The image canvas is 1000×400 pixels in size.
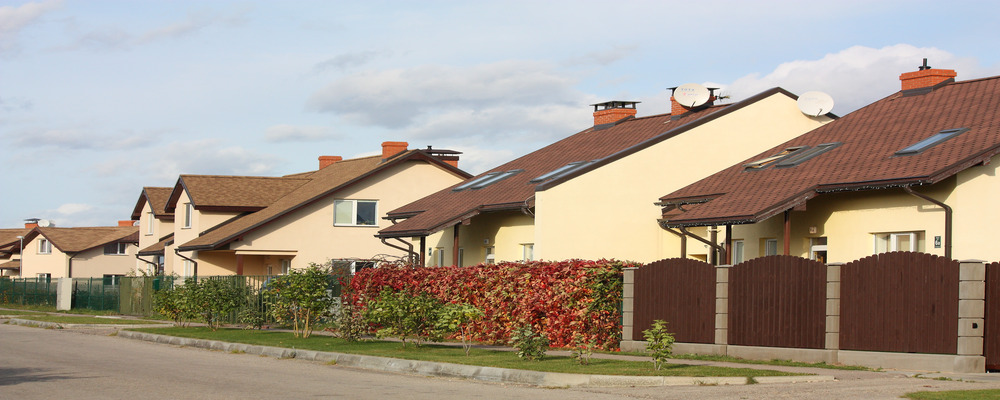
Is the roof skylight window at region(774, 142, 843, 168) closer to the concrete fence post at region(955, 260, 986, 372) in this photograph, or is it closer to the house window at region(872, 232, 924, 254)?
the house window at region(872, 232, 924, 254)

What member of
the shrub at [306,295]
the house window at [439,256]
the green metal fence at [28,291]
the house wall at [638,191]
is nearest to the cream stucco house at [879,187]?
the house wall at [638,191]

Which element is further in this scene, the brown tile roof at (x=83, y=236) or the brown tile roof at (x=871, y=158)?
the brown tile roof at (x=83, y=236)

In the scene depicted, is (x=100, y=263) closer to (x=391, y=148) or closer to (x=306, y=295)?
(x=391, y=148)

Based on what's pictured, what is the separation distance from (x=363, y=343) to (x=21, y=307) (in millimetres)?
35312

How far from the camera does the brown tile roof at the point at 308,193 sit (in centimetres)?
3825

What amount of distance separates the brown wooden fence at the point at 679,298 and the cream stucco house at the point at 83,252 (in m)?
50.3

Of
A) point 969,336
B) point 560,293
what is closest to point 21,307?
point 560,293

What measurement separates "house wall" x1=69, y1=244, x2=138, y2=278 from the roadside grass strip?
144ft

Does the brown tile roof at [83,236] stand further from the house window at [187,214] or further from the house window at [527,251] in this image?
the house window at [527,251]

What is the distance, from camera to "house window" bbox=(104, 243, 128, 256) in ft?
A: 220

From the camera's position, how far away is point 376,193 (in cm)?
4062

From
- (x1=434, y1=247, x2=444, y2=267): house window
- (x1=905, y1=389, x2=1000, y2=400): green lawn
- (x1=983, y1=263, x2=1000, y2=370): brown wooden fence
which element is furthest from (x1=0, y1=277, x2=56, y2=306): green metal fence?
(x1=905, y1=389, x2=1000, y2=400): green lawn

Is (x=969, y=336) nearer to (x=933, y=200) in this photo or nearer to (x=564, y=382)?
(x=933, y=200)

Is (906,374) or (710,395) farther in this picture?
(906,374)
